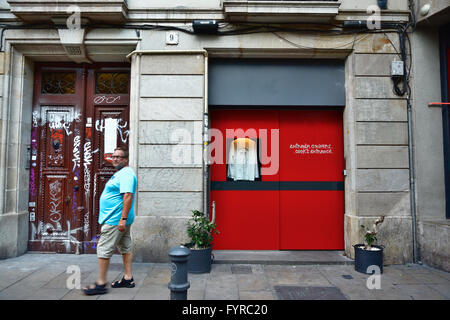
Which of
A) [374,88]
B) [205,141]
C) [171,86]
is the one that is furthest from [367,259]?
[171,86]

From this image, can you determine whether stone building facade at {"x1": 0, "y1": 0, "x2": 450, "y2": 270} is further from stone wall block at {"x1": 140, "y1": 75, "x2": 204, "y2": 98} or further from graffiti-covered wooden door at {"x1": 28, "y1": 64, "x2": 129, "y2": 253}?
Answer: graffiti-covered wooden door at {"x1": 28, "y1": 64, "x2": 129, "y2": 253}

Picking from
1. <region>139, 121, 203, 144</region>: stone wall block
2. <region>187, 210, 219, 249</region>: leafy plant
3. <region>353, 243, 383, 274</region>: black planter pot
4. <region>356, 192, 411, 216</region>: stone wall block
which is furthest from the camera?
<region>139, 121, 203, 144</region>: stone wall block

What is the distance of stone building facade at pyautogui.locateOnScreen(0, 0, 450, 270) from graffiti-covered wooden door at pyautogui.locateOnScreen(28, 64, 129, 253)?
37cm

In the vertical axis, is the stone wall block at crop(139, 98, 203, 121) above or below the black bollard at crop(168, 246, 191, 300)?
above

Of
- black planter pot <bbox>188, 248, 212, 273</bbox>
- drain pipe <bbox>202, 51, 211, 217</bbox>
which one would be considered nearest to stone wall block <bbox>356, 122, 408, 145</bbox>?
drain pipe <bbox>202, 51, 211, 217</bbox>

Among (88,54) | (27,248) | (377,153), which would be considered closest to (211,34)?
(88,54)

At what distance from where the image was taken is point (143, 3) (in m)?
6.09

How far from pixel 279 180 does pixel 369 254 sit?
2.17 meters

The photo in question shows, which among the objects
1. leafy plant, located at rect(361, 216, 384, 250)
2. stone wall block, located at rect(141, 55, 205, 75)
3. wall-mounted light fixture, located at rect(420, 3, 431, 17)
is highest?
wall-mounted light fixture, located at rect(420, 3, 431, 17)

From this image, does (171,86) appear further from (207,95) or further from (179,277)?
(179,277)

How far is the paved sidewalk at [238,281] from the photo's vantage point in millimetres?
4293

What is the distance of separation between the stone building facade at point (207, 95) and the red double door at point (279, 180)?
0.42 metres

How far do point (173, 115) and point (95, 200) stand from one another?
2469mm

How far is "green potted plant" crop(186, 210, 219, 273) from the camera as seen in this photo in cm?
519
